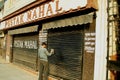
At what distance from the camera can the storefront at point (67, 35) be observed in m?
8.55

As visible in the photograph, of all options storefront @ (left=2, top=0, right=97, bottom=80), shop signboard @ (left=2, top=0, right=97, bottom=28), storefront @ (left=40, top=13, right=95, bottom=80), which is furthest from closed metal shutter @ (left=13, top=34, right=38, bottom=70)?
storefront @ (left=40, top=13, right=95, bottom=80)

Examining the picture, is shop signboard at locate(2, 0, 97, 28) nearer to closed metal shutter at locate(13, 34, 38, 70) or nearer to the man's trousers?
closed metal shutter at locate(13, 34, 38, 70)

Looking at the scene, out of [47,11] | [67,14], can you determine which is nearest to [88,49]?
[67,14]

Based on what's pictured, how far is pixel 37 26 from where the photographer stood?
12.7 m

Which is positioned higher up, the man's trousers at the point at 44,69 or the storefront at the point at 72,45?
the storefront at the point at 72,45

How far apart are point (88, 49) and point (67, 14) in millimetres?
1899

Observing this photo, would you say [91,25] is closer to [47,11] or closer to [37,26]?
[47,11]

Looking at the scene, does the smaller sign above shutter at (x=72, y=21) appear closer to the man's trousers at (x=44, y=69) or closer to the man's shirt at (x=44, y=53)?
the man's shirt at (x=44, y=53)

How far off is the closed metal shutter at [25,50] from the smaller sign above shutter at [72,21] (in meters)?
2.74

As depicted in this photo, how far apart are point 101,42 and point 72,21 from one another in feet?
5.80

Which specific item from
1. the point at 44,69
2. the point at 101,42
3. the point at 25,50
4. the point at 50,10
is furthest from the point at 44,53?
the point at 25,50

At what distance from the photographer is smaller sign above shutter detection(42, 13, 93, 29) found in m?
8.39

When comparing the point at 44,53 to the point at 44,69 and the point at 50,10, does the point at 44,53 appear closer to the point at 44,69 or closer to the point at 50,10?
the point at 44,69

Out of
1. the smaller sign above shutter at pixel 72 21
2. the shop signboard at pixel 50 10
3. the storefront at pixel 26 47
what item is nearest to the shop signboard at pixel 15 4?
the shop signboard at pixel 50 10
